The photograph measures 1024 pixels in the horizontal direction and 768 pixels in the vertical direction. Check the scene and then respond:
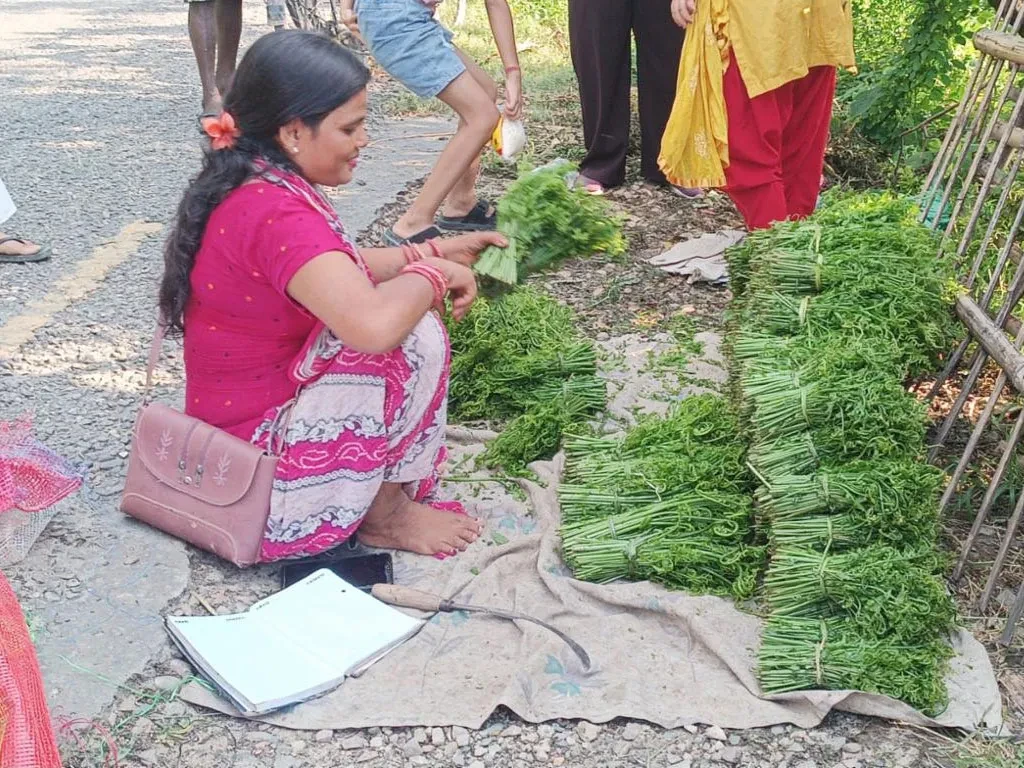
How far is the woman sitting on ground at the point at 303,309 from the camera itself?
252 centimetres

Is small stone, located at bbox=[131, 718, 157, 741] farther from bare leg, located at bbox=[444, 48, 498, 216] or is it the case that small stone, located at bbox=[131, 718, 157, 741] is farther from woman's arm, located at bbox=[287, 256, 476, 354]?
bare leg, located at bbox=[444, 48, 498, 216]

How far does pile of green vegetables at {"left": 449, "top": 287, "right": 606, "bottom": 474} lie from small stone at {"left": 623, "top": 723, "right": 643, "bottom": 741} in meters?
1.13

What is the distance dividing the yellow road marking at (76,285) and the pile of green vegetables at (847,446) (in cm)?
251

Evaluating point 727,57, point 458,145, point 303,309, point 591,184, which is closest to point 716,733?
point 303,309

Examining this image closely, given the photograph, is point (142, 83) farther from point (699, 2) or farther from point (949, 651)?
point (949, 651)

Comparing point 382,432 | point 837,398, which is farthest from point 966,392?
point 382,432

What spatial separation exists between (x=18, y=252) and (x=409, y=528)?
2.61m

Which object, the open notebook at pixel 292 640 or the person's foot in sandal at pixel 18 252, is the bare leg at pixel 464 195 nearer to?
the person's foot in sandal at pixel 18 252

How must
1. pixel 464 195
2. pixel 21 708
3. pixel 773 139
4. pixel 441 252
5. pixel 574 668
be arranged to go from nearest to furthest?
pixel 21 708 → pixel 574 668 → pixel 441 252 → pixel 773 139 → pixel 464 195

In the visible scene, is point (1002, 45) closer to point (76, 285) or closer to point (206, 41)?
point (76, 285)

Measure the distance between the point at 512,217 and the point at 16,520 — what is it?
1560 millimetres

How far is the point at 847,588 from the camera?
2436 mm

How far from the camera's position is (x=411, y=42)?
4598mm

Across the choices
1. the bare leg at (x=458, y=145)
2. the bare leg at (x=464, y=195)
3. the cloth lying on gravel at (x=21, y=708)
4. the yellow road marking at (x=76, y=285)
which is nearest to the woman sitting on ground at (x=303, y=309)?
the cloth lying on gravel at (x=21, y=708)
